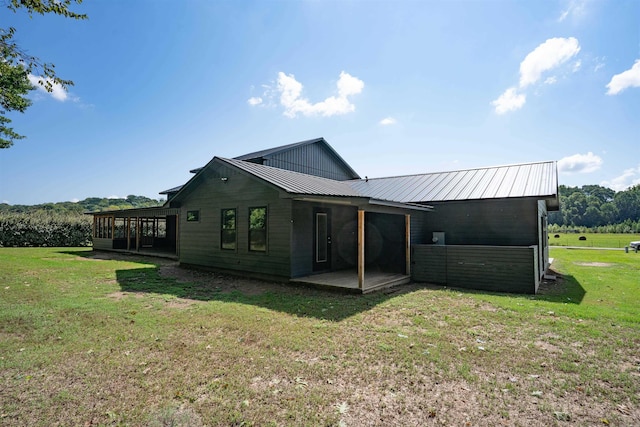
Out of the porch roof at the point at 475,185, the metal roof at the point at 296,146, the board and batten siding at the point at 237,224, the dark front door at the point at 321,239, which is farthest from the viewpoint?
the metal roof at the point at 296,146

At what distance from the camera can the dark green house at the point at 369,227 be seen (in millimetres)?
8203

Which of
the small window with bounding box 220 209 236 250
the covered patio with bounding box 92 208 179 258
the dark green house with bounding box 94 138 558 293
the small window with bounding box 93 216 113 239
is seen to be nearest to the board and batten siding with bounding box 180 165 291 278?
the dark green house with bounding box 94 138 558 293

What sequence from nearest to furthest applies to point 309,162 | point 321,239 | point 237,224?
point 321,239, point 237,224, point 309,162

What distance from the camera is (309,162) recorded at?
16.8 meters

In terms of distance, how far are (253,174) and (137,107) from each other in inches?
363

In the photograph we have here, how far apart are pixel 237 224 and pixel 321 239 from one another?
2.76 meters

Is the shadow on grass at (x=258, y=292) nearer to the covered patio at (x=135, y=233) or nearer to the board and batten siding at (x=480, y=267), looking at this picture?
the board and batten siding at (x=480, y=267)

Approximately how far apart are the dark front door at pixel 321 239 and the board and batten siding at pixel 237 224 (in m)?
1.22

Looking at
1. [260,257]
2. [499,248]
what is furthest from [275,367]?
[499,248]

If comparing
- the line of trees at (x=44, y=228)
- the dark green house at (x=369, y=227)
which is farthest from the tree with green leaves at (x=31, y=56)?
the line of trees at (x=44, y=228)

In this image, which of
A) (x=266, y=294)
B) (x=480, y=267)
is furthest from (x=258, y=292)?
(x=480, y=267)

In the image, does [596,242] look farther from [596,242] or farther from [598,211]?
[598,211]

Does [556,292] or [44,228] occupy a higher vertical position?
[44,228]

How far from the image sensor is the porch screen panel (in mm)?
9724
